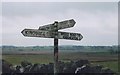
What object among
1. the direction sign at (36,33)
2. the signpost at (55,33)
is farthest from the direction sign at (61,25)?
the direction sign at (36,33)

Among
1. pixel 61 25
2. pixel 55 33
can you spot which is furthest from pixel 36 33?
pixel 61 25

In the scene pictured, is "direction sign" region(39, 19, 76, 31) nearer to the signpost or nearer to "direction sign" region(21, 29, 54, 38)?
the signpost

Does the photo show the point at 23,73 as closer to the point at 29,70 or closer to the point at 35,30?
the point at 29,70

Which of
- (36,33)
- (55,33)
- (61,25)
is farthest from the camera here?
(61,25)

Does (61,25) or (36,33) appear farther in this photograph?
(61,25)

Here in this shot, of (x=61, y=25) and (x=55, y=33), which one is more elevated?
(x=61, y=25)

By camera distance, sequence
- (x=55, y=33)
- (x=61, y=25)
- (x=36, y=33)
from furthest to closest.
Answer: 1. (x=61, y=25)
2. (x=55, y=33)
3. (x=36, y=33)

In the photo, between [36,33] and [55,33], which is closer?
[36,33]

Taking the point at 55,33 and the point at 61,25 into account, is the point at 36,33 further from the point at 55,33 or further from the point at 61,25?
the point at 61,25

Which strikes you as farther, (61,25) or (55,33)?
(61,25)

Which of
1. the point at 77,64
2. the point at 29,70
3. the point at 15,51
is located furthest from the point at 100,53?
the point at 29,70

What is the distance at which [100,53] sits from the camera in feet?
83.4

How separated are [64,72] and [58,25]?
494 cm

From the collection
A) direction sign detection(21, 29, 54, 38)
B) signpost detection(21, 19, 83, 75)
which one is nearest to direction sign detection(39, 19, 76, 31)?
signpost detection(21, 19, 83, 75)
